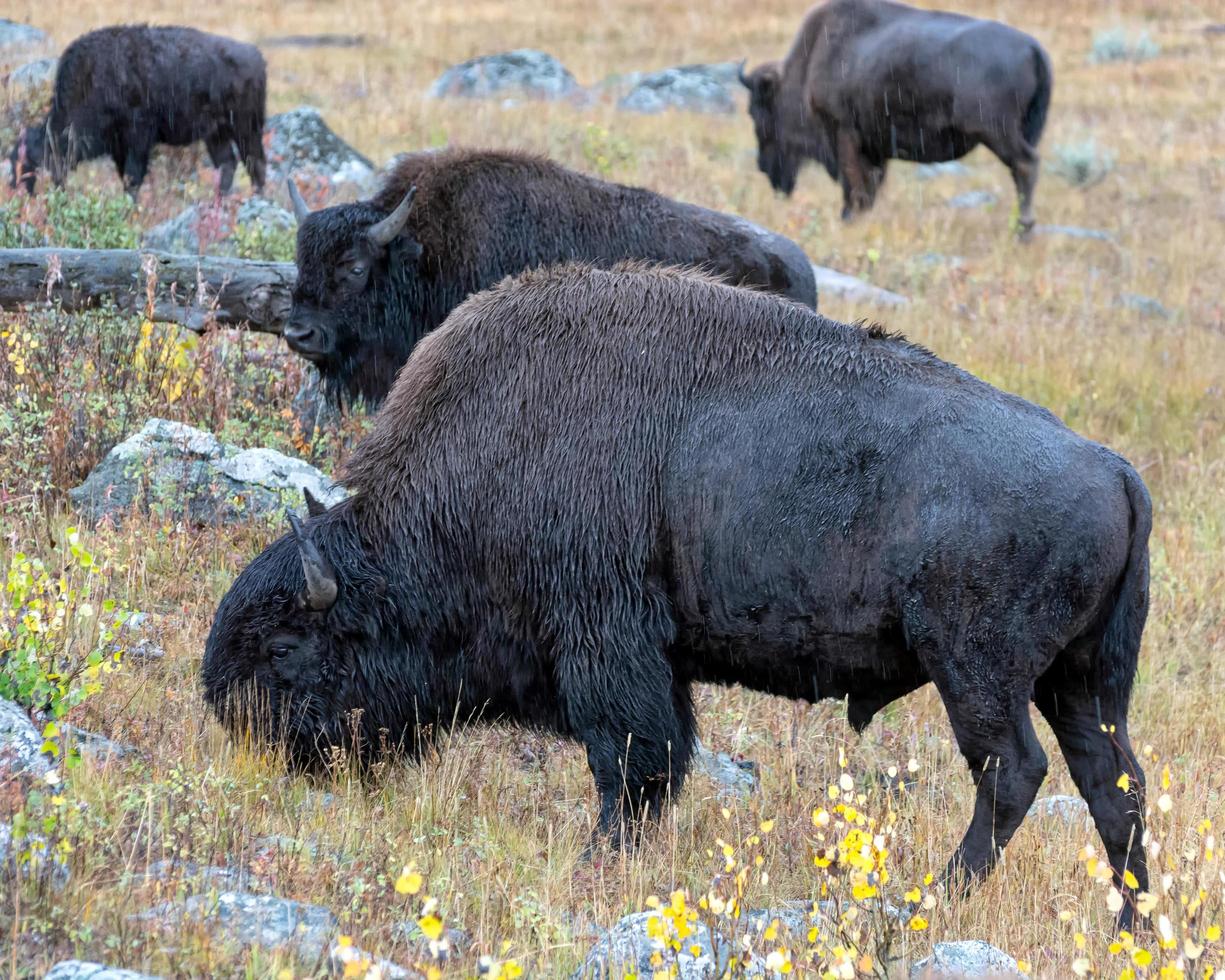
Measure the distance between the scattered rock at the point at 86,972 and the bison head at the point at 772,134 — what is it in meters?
16.0

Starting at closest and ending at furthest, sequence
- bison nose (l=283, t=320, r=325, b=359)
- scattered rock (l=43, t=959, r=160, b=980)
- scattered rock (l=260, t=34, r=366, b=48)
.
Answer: scattered rock (l=43, t=959, r=160, b=980)
bison nose (l=283, t=320, r=325, b=359)
scattered rock (l=260, t=34, r=366, b=48)

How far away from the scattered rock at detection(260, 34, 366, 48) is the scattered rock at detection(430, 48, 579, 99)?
5549mm

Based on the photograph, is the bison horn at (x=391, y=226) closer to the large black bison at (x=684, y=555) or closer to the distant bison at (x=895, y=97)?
the large black bison at (x=684, y=555)

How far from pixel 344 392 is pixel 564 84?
814 inches

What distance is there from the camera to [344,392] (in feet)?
25.1

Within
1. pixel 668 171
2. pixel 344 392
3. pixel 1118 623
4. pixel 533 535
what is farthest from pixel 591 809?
pixel 668 171

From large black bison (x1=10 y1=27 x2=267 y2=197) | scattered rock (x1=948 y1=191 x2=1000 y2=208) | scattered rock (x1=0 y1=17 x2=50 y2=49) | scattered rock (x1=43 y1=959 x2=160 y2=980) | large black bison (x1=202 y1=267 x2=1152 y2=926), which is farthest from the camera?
scattered rock (x1=0 y1=17 x2=50 y2=49)

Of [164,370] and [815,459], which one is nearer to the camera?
[815,459]

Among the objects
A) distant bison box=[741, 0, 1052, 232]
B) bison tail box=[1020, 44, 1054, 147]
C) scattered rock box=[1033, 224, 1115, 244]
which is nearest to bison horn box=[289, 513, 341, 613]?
distant bison box=[741, 0, 1052, 232]

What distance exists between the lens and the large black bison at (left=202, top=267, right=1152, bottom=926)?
425cm

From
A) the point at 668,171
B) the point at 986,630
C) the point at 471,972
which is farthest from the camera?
the point at 668,171

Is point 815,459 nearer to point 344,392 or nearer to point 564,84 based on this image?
point 344,392

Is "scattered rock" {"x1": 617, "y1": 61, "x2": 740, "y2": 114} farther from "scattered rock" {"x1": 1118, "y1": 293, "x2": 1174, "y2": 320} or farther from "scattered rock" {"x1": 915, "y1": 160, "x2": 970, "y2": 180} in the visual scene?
"scattered rock" {"x1": 1118, "y1": 293, "x2": 1174, "y2": 320}

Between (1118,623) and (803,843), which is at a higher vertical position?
(1118,623)
